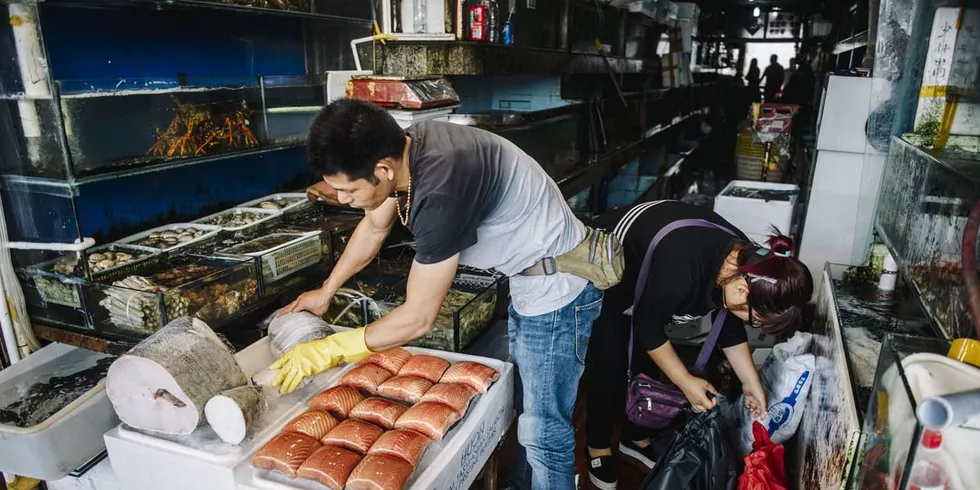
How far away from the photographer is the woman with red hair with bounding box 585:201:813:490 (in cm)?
202

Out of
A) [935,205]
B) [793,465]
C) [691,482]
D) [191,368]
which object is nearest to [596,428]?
[691,482]

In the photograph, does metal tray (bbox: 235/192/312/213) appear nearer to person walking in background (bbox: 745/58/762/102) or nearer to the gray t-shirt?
the gray t-shirt

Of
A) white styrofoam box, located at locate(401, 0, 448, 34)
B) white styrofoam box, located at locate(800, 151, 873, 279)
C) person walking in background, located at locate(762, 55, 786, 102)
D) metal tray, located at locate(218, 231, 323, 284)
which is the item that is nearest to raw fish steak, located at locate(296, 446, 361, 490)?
metal tray, located at locate(218, 231, 323, 284)

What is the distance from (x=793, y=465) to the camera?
263 cm

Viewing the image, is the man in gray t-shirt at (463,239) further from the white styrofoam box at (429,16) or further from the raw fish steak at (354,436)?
the white styrofoam box at (429,16)

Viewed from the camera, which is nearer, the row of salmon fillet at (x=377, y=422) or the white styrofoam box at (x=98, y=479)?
the row of salmon fillet at (x=377, y=422)

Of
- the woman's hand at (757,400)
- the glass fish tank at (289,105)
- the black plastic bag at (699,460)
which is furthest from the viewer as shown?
the glass fish tank at (289,105)

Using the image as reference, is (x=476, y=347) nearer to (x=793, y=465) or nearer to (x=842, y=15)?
(x=793, y=465)

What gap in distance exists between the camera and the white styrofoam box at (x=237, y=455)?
1646 millimetres

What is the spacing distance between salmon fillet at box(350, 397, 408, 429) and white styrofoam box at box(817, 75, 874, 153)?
369 cm

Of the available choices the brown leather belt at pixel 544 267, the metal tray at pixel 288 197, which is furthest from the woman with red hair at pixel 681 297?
the metal tray at pixel 288 197

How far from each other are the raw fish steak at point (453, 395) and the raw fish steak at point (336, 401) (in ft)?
0.79

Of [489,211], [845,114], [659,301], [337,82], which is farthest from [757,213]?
[489,211]

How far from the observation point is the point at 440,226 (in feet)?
5.43
